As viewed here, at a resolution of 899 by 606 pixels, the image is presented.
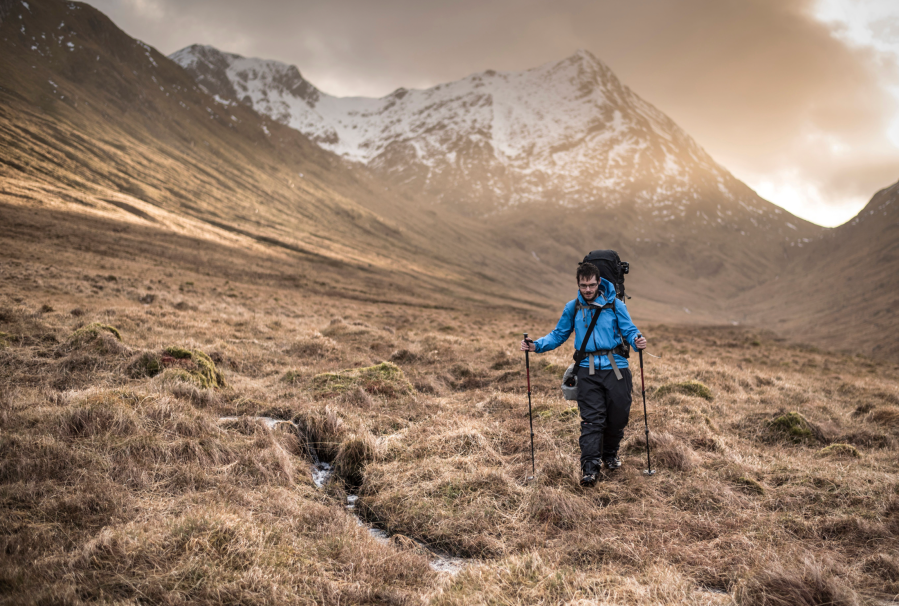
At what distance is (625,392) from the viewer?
7383mm

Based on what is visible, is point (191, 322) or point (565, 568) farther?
point (191, 322)

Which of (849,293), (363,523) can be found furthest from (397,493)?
(849,293)

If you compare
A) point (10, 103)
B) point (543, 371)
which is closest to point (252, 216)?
point (10, 103)

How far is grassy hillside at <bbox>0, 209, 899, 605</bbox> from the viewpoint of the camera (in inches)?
171

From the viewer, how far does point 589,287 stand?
749cm

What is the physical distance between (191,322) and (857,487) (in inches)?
802

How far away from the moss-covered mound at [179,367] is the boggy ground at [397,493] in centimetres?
6

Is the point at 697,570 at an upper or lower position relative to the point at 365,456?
upper

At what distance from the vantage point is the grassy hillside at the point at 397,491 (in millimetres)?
4344

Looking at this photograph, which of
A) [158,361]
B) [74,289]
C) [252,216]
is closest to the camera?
[158,361]

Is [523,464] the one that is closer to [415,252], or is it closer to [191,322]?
[191,322]

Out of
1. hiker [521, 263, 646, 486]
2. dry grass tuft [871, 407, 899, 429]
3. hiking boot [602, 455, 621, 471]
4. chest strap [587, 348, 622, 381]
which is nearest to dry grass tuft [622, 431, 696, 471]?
hiking boot [602, 455, 621, 471]

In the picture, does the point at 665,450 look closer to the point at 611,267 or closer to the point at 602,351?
the point at 602,351

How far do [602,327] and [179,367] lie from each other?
868 centimetres
